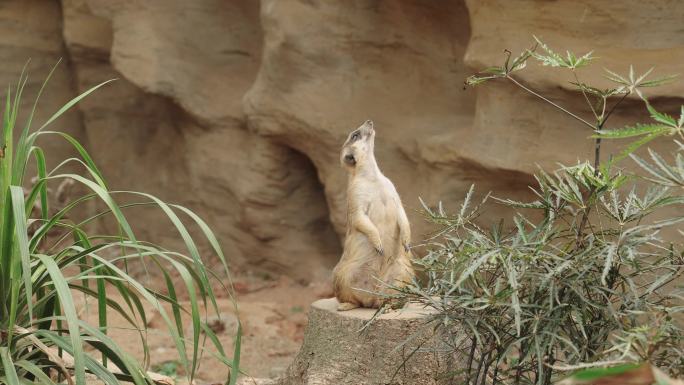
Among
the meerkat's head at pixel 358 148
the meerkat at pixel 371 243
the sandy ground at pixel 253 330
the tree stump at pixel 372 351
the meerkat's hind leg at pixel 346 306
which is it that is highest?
the meerkat's head at pixel 358 148

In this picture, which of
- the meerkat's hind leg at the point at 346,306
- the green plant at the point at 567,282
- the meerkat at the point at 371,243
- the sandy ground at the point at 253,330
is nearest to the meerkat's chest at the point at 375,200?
the meerkat at the point at 371,243

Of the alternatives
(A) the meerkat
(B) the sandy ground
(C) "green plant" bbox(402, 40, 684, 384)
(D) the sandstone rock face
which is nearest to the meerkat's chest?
(A) the meerkat

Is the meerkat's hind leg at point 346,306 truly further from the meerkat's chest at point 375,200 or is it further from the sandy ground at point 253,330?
the sandy ground at point 253,330

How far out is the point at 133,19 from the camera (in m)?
8.06

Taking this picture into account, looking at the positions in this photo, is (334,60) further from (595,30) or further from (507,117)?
(595,30)

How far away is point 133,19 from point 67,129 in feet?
5.99

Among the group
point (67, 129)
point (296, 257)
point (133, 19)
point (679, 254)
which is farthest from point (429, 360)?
point (67, 129)

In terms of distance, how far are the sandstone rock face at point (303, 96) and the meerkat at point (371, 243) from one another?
1467 mm

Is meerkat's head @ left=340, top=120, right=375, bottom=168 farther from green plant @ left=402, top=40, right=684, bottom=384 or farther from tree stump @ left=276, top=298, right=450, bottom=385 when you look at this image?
green plant @ left=402, top=40, right=684, bottom=384

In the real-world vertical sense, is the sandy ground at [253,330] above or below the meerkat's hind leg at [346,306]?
below

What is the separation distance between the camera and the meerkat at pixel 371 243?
12.7ft

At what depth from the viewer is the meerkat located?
3875 mm

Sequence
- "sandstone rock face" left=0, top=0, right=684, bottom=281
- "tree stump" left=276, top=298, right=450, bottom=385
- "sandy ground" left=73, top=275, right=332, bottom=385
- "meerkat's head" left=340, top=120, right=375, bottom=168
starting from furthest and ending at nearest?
"sandy ground" left=73, top=275, right=332, bottom=385 < "sandstone rock face" left=0, top=0, right=684, bottom=281 < "meerkat's head" left=340, top=120, right=375, bottom=168 < "tree stump" left=276, top=298, right=450, bottom=385

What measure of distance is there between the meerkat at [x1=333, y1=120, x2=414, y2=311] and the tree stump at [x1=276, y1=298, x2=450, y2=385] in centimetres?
10
